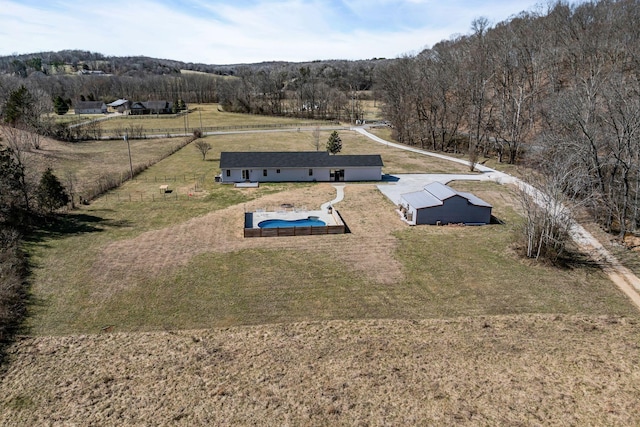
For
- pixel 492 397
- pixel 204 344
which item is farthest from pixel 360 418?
pixel 204 344

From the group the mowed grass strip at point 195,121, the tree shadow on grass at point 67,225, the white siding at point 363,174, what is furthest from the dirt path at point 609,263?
the mowed grass strip at point 195,121

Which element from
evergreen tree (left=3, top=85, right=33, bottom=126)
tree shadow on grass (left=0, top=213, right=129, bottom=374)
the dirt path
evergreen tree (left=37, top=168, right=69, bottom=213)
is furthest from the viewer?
evergreen tree (left=3, top=85, right=33, bottom=126)

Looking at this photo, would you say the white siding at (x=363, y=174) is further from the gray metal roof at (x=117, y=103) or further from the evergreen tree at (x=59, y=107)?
the gray metal roof at (x=117, y=103)

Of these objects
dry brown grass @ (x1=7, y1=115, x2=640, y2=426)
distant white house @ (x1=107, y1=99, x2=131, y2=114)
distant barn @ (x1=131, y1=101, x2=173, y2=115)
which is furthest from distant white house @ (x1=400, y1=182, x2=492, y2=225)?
distant white house @ (x1=107, y1=99, x2=131, y2=114)

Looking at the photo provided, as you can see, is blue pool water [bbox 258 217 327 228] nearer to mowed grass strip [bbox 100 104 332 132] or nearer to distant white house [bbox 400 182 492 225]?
distant white house [bbox 400 182 492 225]

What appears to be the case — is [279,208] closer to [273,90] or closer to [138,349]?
[138,349]

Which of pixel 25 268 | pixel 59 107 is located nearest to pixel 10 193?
pixel 25 268
